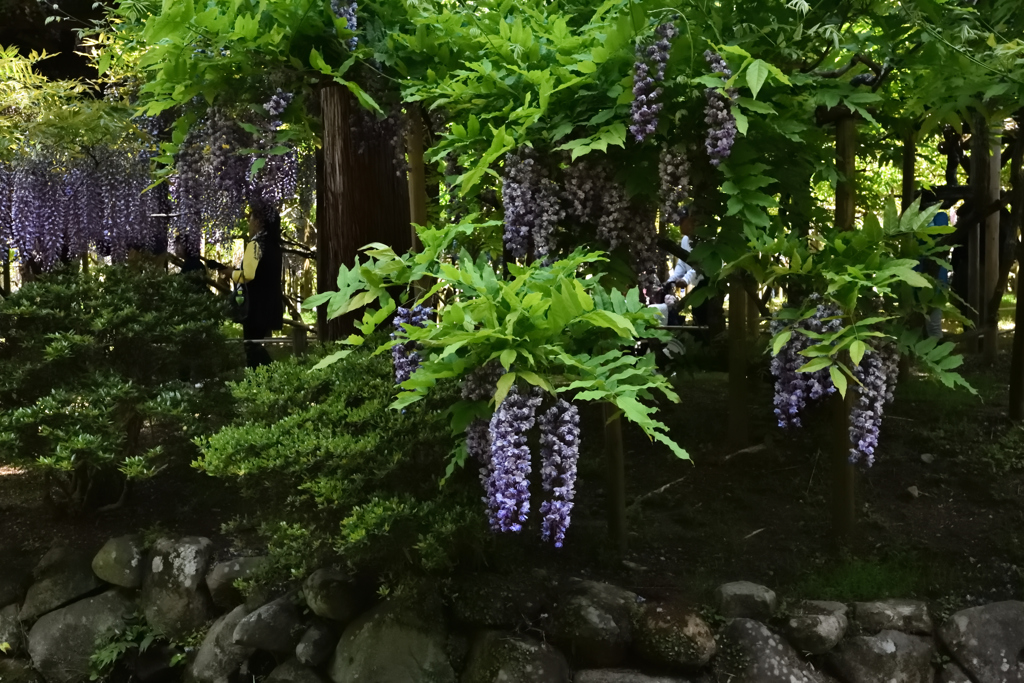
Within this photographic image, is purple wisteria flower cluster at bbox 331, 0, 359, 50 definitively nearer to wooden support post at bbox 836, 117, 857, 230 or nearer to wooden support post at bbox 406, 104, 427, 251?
wooden support post at bbox 406, 104, 427, 251

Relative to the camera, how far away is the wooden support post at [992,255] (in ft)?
17.1

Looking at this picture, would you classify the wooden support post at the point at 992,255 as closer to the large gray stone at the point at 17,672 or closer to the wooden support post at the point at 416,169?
the wooden support post at the point at 416,169

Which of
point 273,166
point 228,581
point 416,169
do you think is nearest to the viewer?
point 228,581

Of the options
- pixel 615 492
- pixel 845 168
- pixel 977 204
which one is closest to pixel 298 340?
pixel 615 492

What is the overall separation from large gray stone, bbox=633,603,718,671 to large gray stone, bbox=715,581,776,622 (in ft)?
0.56

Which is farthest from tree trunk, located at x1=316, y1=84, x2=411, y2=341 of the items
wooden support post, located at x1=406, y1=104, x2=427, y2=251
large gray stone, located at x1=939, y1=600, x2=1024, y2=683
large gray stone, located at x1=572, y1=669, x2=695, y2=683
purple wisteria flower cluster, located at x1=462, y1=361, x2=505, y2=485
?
large gray stone, located at x1=939, y1=600, x2=1024, y2=683

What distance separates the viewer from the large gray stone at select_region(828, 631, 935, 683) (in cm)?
323

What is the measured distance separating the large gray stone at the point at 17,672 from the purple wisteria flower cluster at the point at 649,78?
4.07 m

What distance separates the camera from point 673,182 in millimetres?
3346

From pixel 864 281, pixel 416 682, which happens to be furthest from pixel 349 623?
pixel 864 281

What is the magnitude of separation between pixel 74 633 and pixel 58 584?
0.30m

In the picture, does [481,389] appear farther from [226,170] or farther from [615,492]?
[226,170]

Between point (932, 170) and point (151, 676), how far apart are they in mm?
9253

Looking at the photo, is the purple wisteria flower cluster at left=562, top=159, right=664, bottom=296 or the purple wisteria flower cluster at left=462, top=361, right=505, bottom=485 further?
the purple wisteria flower cluster at left=562, top=159, right=664, bottom=296
